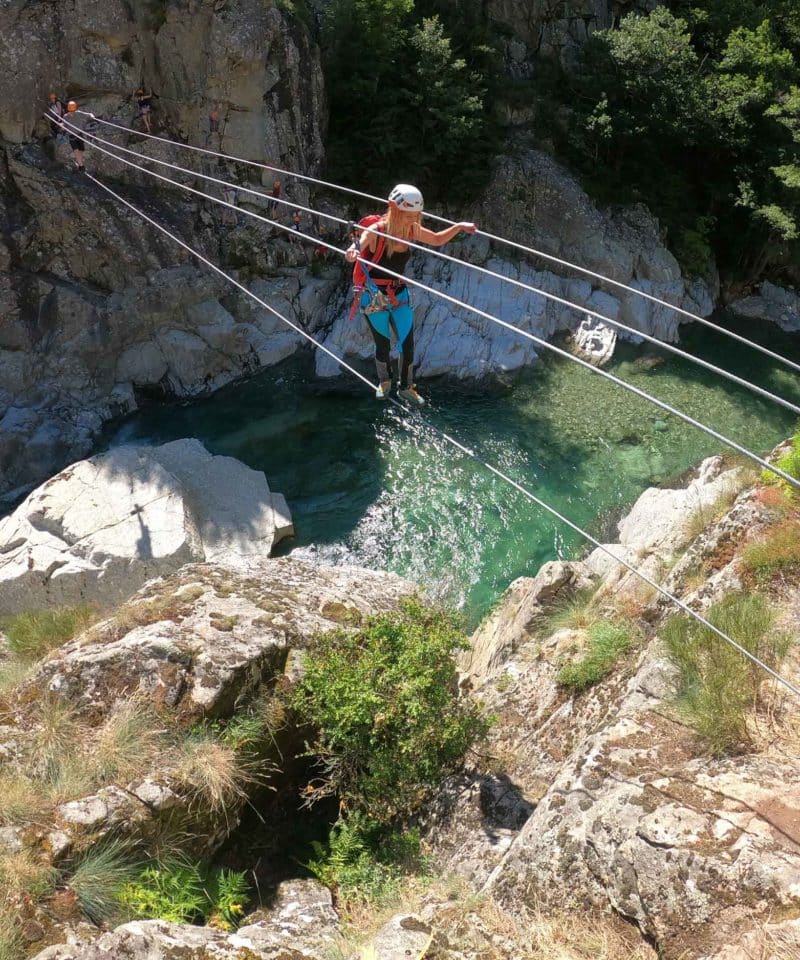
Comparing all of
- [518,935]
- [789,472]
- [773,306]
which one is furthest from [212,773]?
[773,306]

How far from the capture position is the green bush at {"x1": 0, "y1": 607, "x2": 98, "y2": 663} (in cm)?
787

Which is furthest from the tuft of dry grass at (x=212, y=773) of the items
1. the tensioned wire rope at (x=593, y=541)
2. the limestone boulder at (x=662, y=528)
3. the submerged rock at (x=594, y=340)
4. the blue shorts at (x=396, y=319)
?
the submerged rock at (x=594, y=340)

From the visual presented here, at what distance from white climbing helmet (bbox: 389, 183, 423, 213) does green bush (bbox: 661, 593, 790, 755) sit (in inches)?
164

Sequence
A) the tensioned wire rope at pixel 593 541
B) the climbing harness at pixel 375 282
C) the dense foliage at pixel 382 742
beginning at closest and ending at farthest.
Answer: the tensioned wire rope at pixel 593 541 < the dense foliage at pixel 382 742 < the climbing harness at pixel 375 282

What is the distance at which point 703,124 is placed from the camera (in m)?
18.2

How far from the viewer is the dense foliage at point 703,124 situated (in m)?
17.7

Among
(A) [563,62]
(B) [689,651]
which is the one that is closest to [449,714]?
(B) [689,651]

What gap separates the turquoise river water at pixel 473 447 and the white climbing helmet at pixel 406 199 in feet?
20.4

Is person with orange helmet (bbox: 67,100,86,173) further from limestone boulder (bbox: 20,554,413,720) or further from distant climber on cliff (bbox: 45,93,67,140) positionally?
limestone boulder (bbox: 20,554,413,720)

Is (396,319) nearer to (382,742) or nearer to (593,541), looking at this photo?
(593,541)

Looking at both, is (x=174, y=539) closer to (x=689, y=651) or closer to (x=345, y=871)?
(x=345, y=871)

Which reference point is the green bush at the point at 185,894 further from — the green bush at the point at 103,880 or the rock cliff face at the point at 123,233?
the rock cliff face at the point at 123,233

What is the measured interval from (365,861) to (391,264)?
5252 mm

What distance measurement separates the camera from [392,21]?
16891mm
